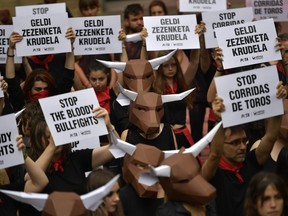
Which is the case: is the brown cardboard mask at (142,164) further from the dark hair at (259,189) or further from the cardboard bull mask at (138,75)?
the cardboard bull mask at (138,75)

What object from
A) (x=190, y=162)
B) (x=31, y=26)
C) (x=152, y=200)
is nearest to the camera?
(x=190, y=162)

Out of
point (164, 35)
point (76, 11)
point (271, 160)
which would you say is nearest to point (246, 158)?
point (271, 160)

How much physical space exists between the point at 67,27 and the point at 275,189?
14.1 feet

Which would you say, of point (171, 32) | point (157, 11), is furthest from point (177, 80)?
point (157, 11)

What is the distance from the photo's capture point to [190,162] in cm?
724

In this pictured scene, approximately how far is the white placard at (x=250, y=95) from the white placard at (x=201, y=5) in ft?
11.4

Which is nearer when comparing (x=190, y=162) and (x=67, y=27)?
(x=190, y=162)

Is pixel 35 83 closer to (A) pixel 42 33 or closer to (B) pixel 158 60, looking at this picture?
(A) pixel 42 33

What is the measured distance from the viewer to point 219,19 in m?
11.4

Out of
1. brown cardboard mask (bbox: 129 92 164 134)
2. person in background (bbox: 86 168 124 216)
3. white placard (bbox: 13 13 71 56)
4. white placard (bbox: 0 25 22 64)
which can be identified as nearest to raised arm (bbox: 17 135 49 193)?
person in background (bbox: 86 168 124 216)

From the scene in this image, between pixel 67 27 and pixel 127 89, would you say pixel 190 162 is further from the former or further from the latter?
pixel 67 27

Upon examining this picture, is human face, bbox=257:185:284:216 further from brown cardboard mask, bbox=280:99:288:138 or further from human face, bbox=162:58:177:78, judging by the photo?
human face, bbox=162:58:177:78

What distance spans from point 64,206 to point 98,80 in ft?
15.2

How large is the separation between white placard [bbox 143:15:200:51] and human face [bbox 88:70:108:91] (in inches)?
24.6
